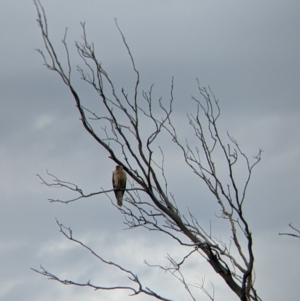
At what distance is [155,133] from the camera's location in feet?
24.2

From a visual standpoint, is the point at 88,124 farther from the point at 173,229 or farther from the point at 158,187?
the point at 173,229

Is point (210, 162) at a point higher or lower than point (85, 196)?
higher

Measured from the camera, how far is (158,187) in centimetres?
739

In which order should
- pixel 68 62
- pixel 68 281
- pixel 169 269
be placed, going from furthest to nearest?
1. pixel 169 269
2. pixel 68 281
3. pixel 68 62

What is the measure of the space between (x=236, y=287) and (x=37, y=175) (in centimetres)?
261

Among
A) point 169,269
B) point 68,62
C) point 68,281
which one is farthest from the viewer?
point 169,269

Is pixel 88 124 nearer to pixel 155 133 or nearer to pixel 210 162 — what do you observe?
pixel 155 133

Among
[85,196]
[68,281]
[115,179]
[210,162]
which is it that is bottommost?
[68,281]

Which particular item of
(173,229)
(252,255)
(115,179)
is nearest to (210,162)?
(173,229)

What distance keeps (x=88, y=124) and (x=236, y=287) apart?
2.40 metres

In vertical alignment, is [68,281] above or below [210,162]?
below

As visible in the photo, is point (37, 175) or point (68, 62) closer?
point (68, 62)

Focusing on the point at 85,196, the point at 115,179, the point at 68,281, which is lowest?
the point at 68,281

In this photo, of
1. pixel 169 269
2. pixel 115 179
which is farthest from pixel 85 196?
pixel 115 179
